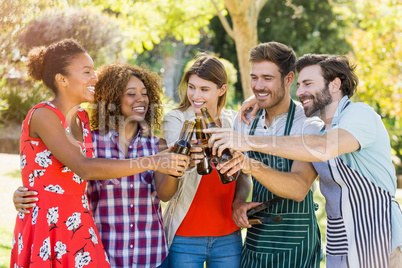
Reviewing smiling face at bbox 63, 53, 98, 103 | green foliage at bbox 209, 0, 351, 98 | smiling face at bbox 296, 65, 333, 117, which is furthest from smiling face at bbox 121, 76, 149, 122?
green foliage at bbox 209, 0, 351, 98

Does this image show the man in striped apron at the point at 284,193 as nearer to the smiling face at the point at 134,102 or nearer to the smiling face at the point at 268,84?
the smiling face at the point at 268,84

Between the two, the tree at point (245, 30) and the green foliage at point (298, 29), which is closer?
the tree at point (245, 30)

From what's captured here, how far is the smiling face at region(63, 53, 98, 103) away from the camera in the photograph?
2879 mm

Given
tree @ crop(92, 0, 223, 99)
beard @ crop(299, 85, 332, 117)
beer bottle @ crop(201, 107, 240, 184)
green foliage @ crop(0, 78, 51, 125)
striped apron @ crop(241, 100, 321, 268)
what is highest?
tree @ crop(92, 0, 223, 99)

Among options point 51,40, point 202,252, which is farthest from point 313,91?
point 51,40

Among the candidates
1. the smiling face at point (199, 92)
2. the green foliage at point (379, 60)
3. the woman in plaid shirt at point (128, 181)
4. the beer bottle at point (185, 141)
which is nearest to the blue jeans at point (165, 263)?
the woman in plaid shirt at point (128, 181)

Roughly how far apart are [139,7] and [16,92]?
3.94 m

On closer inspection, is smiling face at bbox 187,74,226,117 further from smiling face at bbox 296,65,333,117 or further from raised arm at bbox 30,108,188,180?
raised arm at bbox 30,108,188,180

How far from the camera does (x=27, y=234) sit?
2.66 meters

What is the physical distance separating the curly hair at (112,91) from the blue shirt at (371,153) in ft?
4.81

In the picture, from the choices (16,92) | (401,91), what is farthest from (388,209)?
(16,92)

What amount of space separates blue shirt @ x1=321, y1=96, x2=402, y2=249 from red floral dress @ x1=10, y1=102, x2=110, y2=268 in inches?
68.5

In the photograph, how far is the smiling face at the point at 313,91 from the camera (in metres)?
3.18

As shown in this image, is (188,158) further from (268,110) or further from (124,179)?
(268,110)
